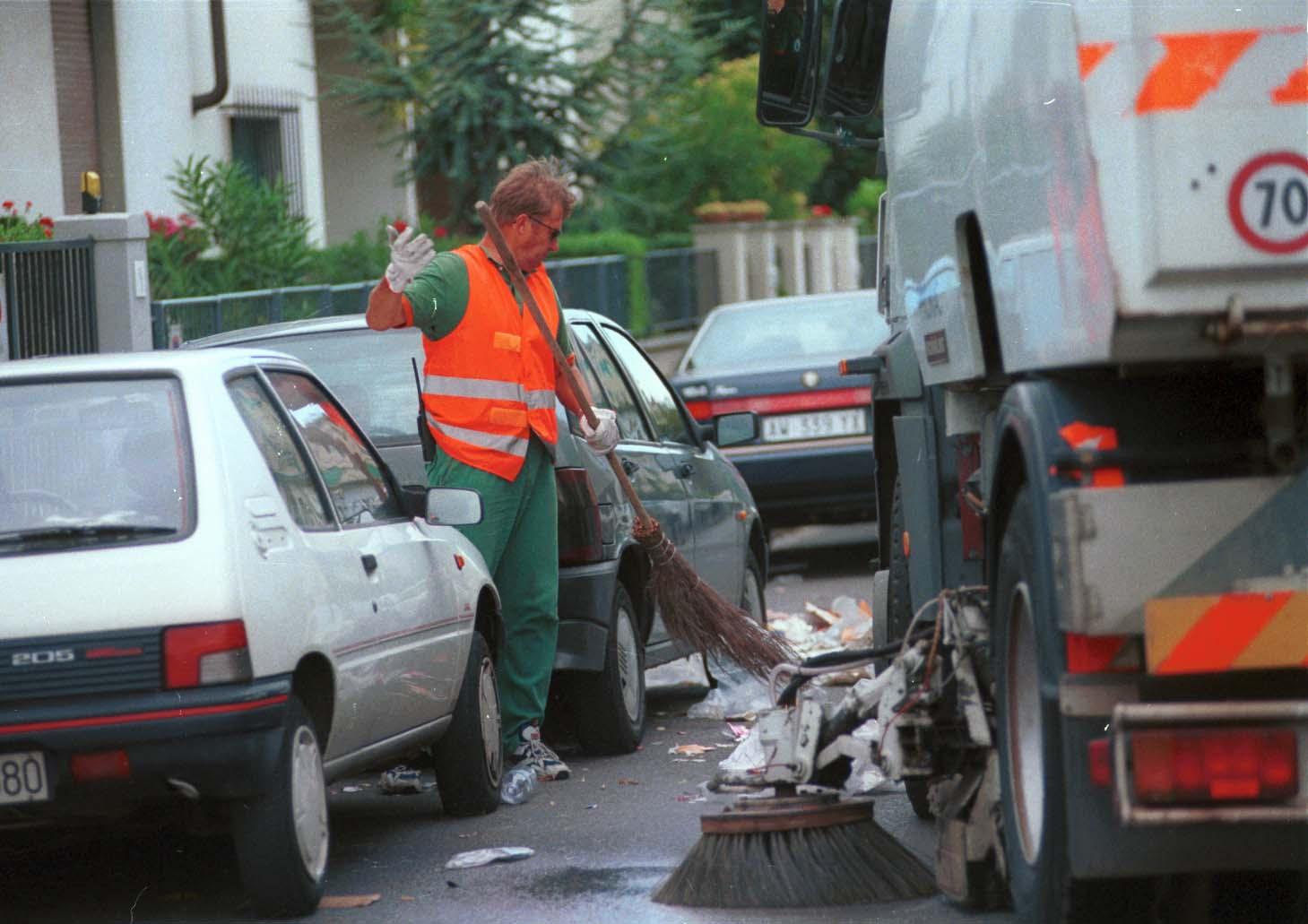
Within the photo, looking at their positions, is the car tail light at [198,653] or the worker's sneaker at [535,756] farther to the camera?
the worker's sneaker at [535,756]

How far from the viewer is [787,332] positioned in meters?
15.6

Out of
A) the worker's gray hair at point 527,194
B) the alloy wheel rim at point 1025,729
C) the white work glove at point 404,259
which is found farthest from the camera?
the worker's gray hair at point 527,194

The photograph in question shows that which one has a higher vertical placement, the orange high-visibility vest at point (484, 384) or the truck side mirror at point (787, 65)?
the truck side mirror at point (787, 65)

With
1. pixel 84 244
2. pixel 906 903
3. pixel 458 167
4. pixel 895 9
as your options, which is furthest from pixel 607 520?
pixel 458 167

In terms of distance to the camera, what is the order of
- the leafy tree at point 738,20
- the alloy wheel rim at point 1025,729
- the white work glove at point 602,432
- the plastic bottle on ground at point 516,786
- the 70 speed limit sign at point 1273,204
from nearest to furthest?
the 70 speed limit sign at point 1273,204, the alloy wheel rim at point 1025,729, the plastic bottle on ground at point 516,786, the white work glove at point 602,432, the leafy tree at point 738,20

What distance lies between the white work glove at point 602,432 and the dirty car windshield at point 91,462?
2443mm

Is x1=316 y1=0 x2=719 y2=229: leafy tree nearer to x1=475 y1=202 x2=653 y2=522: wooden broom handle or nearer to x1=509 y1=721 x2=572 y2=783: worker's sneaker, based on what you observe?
x1=475 y1=202 x2=653 y2=522: wooden broom handle

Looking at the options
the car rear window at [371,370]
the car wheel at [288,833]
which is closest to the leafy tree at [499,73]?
the car rear window at [371,370]

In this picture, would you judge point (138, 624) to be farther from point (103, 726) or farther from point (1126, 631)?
point (1126, 631)

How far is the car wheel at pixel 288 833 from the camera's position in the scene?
5695 mm

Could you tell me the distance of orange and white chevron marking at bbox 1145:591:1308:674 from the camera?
428cm

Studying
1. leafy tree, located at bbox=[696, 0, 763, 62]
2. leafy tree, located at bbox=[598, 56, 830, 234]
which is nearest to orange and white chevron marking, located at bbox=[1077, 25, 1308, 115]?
leafy tree, located at bbox=[598, 56, 830, 234]

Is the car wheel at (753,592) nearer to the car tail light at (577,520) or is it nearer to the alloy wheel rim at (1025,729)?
the car tail light at (577,520)

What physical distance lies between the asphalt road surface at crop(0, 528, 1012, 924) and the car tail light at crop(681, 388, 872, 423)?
20.0 feet
